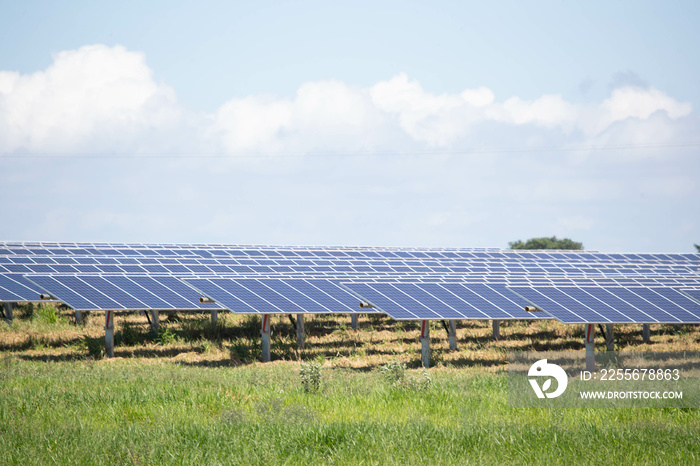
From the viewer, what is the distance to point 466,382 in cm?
1806

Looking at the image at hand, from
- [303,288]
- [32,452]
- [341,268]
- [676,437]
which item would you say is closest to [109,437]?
[32,452]

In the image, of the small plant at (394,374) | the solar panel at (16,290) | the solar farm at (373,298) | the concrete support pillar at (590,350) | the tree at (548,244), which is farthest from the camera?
the tree at (548,244)

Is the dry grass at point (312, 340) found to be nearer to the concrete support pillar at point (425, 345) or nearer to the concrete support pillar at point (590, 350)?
the concrete support pillar at point (425, 345)

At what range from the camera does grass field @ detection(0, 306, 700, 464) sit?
38.1 ft

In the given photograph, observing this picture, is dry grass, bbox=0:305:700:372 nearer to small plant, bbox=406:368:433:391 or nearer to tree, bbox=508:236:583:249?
small plant, bbox=406:368:433:391

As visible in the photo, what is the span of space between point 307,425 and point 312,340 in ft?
51.2

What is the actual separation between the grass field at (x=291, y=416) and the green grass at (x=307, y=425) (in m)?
0.03

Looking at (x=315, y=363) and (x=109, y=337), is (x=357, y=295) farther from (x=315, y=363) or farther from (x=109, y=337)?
(x=109, y=337)

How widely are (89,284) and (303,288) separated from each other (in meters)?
7.19

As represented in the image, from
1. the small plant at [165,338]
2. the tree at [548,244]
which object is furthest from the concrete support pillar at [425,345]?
the tree at [548,244]

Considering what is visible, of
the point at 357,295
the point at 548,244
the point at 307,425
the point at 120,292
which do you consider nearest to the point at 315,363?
the point at 357,295

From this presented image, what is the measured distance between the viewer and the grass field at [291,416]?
11.6 metres

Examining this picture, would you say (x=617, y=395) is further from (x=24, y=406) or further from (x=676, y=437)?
(x=24, y=406)

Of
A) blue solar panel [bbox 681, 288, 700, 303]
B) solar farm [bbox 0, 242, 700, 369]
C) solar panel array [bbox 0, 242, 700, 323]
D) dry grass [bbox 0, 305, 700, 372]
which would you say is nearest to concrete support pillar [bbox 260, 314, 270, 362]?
solar farm [bbox 0, 242, 700, 369]
